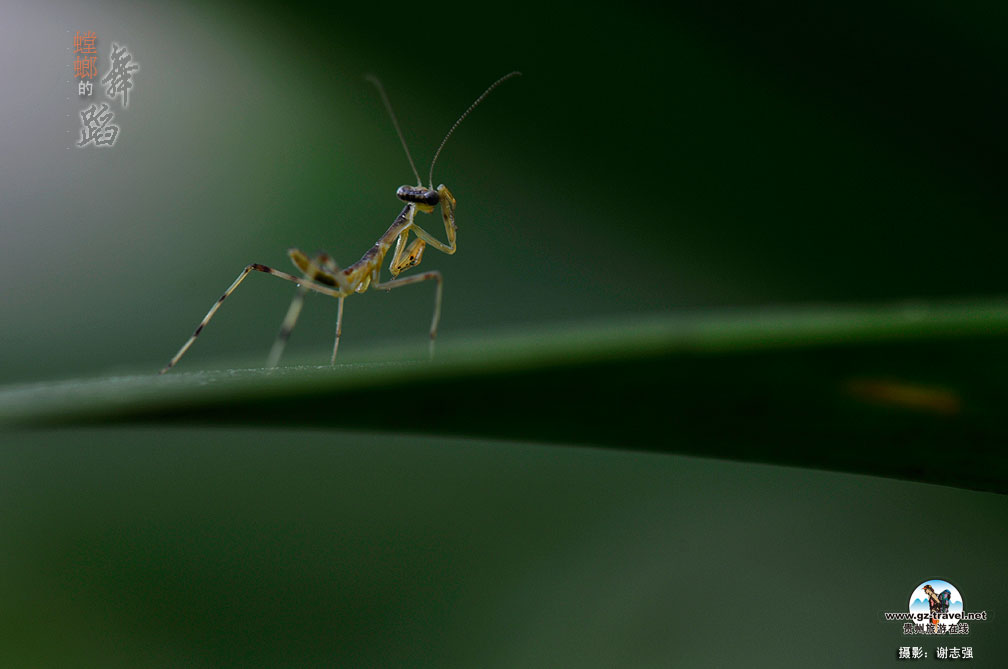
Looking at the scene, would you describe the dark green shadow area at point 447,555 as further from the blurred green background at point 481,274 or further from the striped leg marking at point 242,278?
the striped leg marking at point 242,278

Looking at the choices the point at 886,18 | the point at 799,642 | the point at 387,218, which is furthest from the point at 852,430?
the point at 387,218

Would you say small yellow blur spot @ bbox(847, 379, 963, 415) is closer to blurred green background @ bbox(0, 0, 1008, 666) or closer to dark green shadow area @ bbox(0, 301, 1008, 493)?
dark green shadow area @ bbox(0, 301, 1008, 493)

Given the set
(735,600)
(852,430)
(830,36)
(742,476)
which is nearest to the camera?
(852,430)

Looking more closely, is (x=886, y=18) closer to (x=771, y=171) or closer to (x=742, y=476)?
(x=771, y=171)

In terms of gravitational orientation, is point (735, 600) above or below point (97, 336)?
below
